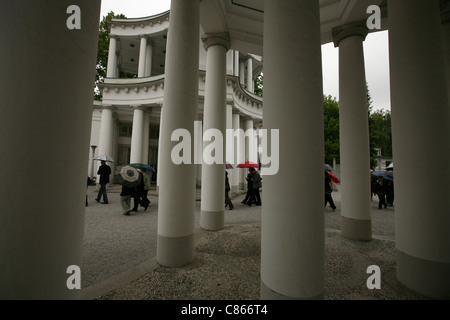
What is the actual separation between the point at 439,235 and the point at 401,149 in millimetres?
1450

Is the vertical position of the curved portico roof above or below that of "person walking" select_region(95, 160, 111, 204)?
above

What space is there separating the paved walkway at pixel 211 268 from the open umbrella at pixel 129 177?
6.84 feet

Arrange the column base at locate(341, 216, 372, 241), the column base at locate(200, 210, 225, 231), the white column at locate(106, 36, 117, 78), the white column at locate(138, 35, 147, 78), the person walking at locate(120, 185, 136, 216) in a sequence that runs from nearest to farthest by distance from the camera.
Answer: the column base at locate(341, 216, 372, 241) < the column base at locate(200, 210, 225, 231) < the person walking at locate(120, 185, 136, 216) < the white column at locate(138, 35, 147, 78) < the white column at locate(106, 36, 117, 78)

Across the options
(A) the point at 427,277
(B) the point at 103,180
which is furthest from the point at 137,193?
(A) the point at 427,277

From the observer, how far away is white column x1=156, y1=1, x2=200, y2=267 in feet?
13.4

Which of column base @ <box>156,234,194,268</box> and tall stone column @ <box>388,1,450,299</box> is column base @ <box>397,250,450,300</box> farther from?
column base @ <box>156,234,194,268</box>

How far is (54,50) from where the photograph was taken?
1607mm

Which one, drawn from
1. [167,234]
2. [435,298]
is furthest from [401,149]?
[167,234]

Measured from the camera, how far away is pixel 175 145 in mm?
4055

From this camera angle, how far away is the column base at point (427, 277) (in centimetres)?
321

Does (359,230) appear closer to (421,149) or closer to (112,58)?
(421,149)

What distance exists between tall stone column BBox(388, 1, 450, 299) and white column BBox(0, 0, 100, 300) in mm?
4731

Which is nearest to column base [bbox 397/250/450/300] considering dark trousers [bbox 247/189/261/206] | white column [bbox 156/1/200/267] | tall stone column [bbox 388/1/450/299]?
tall stone column [bbox 388/1/450/299]
